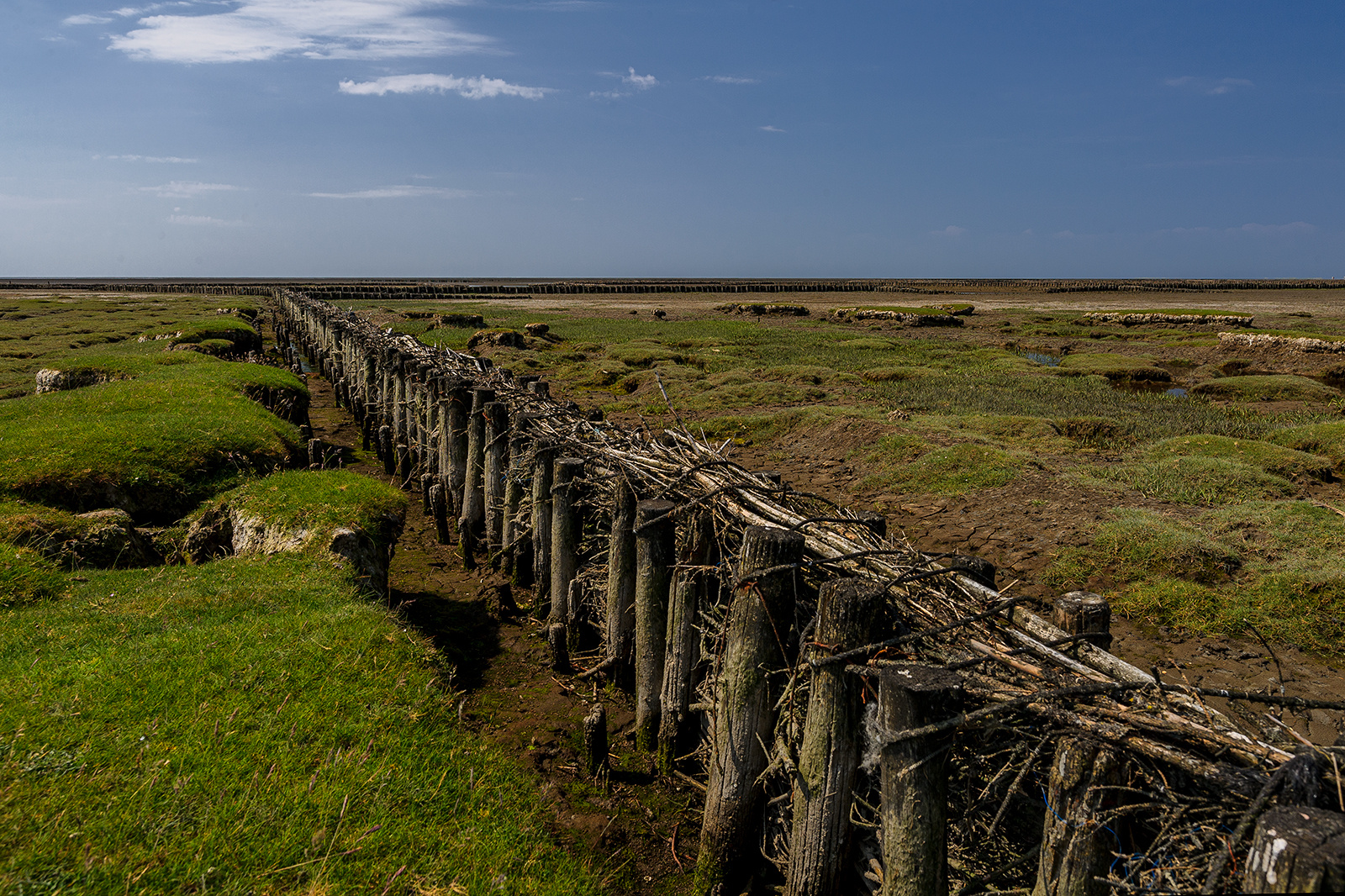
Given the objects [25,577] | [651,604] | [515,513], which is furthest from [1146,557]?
[25,577]

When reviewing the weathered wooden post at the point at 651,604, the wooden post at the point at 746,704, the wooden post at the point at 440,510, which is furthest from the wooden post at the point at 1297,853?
the wooden post at the point at 440,510

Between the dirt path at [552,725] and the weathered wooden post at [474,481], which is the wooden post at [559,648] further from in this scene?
the weathered wooden post at [474,481]

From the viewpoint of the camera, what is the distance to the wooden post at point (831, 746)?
12.0 feet

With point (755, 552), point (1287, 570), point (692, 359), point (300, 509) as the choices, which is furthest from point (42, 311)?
point (1287, 570)

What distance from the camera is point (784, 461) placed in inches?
558

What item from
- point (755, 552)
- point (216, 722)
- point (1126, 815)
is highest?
point (755, 552)

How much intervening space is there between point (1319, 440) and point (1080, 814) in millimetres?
14771

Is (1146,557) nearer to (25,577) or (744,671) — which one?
(744,671)

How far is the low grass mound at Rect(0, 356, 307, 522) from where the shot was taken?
829 centimetres

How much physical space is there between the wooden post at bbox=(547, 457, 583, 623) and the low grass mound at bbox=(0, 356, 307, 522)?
497 centimetres

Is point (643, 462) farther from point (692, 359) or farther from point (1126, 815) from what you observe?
point (692, 359)

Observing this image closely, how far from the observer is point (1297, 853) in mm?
2033

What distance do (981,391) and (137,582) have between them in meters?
18.9

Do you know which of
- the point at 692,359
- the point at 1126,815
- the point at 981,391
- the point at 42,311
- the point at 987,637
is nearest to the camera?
the point at 1126,815
